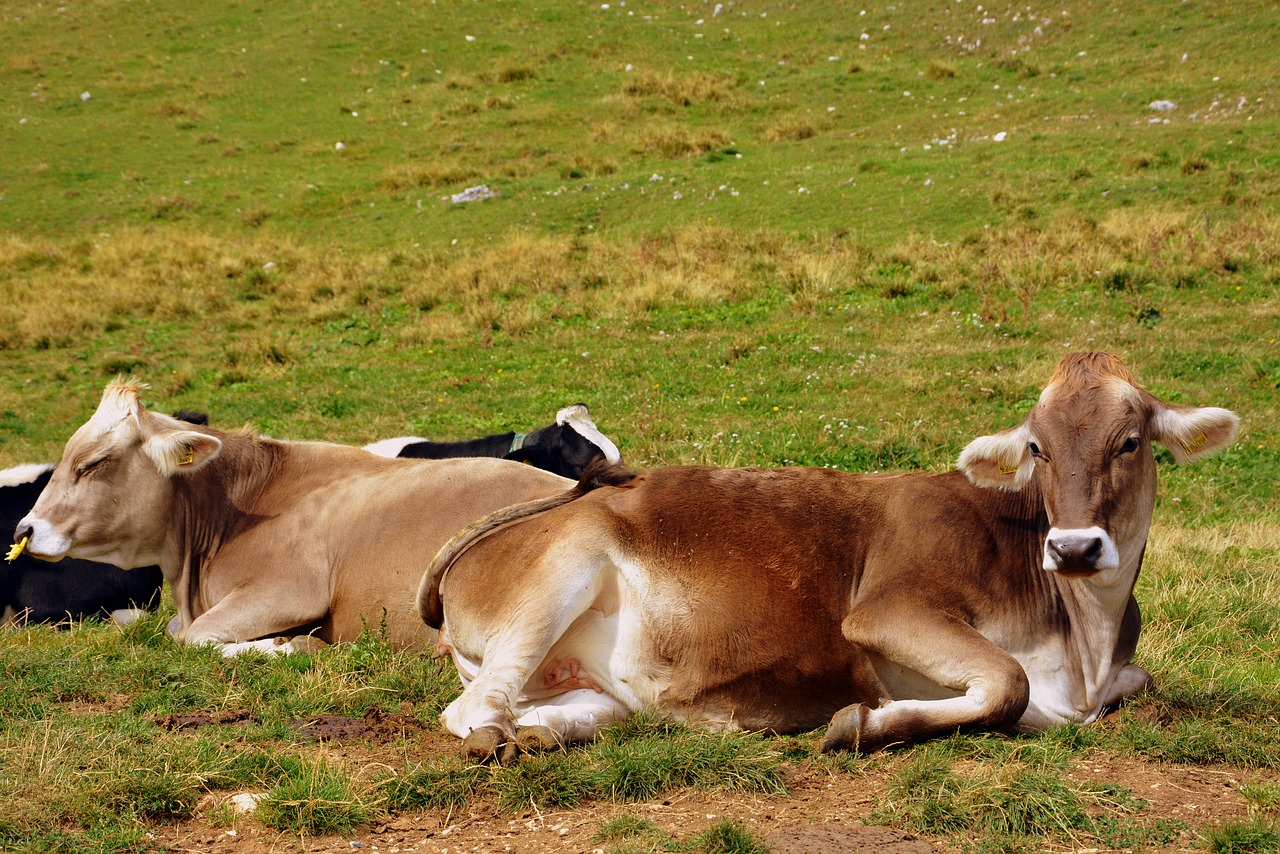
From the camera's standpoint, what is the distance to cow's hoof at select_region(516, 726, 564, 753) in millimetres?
4684

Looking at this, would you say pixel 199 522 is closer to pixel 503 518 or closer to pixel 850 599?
pixel 503 518

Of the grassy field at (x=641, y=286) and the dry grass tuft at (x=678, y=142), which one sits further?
the dry grass tuft at (x=678, y=142)

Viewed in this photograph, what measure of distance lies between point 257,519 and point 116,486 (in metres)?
0.83

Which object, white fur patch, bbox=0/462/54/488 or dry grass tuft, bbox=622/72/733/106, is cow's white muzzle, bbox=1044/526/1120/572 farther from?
dry grass tuft, bbox=622/72/733/106

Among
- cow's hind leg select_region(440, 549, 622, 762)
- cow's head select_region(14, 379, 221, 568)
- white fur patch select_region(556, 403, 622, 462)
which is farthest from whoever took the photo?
cow's head select_region(14, 379, 221, 568)

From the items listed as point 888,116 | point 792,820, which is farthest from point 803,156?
point 792,820

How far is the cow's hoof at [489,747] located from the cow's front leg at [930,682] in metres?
1.25

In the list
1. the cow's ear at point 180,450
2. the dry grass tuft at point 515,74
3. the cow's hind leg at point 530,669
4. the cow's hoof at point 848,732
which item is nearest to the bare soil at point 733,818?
the cow's hoof at point 848,732

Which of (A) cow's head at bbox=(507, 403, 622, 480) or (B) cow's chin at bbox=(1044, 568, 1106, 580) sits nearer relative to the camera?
(B) cow's chin at bbox=(1044, 568, 1106, 580)

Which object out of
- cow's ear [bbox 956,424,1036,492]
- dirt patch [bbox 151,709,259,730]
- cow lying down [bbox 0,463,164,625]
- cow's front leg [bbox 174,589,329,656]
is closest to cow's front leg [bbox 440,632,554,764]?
dirt patch [bbox 151,709,259,730]

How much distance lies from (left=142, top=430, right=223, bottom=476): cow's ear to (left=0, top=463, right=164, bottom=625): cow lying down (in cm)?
116

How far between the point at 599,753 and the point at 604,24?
32.6m

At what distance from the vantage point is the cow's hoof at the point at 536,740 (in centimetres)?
468

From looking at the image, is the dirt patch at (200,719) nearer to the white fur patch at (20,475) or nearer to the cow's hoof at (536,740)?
the cow's hoof at (536,740)
